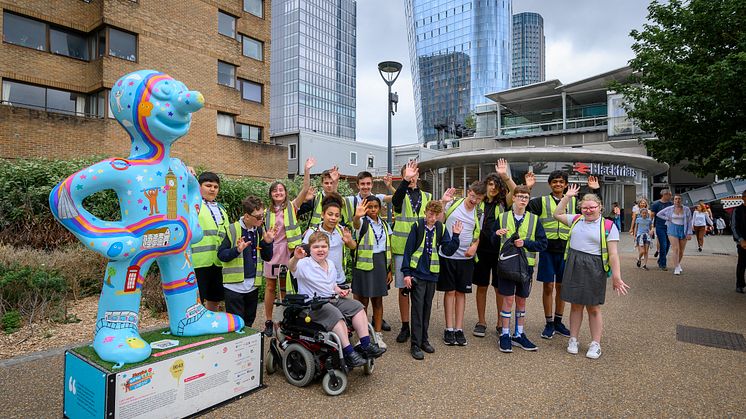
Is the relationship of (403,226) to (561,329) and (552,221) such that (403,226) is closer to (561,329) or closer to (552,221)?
(552,221)

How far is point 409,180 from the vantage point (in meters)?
4.99

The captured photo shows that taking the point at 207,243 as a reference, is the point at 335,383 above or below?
below

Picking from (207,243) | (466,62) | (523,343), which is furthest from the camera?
(466,62)

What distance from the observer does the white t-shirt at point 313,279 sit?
3.92 metres

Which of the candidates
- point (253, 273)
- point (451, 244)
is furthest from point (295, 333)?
point (451, 244)

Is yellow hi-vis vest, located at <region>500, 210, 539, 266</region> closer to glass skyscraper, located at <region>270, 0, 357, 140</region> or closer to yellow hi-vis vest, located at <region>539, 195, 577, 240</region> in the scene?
yellow hi-vis vest, located at <region>539, 195, 577, 240</region>

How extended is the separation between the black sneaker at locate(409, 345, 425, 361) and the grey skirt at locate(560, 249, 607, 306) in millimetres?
1680

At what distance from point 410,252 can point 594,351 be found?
7.28 ft

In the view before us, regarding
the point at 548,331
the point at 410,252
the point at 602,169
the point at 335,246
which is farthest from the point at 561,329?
the point at 602,169

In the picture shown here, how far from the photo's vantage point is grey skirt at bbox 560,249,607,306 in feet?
14.7

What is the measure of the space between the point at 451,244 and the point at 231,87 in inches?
771

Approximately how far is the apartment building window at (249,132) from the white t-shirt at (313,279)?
65.1 ft

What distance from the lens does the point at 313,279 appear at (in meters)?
3.92

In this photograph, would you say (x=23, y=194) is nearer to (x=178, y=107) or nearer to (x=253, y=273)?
(x=253, y=273)
